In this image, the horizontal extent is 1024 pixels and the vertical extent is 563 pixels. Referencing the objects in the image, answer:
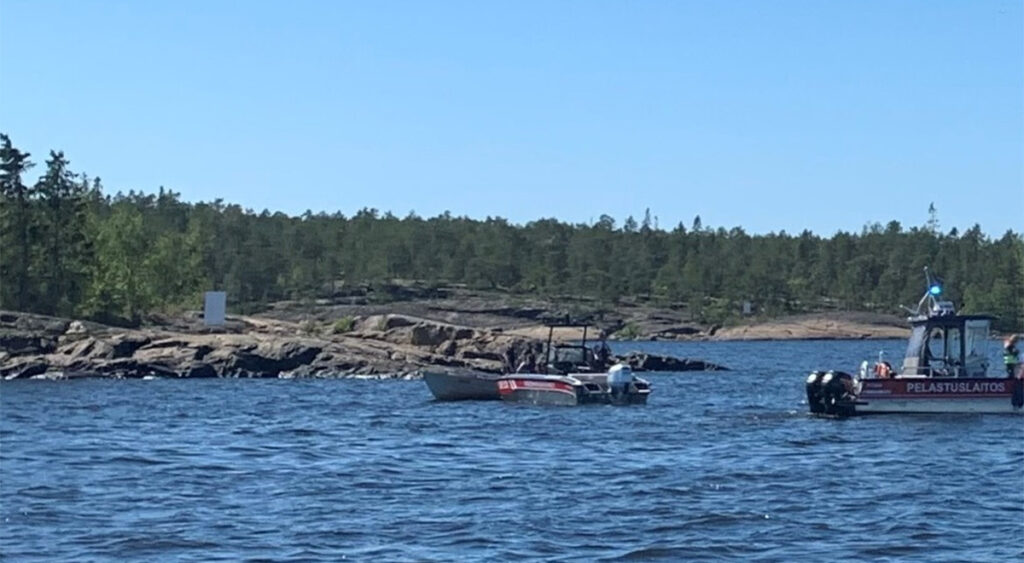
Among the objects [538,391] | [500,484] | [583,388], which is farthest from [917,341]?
[500,484]

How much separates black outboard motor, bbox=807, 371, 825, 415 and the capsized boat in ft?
0.09

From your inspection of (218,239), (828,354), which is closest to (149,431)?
(828,354)

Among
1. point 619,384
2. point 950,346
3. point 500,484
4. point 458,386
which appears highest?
point 950,346

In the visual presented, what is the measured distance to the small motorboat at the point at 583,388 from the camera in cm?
5791

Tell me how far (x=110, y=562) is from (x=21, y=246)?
66906 millimetres

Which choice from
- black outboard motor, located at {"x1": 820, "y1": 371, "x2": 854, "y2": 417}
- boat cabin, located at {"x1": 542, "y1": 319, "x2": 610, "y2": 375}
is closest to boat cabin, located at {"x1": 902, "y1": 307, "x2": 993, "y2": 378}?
black outboard motor, located at {"x1": 820, "y1": 371, "x2": 854, "y2": 417}

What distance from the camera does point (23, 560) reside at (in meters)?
23.5

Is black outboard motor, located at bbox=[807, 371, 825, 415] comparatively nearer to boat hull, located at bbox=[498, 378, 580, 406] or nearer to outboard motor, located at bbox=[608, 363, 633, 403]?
outboard motor, located at bbox=[608, 363, 633, 403]

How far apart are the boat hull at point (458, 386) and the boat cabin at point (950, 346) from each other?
1766 centimetres

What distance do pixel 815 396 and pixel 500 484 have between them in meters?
18.7

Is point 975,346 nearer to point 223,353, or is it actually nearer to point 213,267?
point 223,353

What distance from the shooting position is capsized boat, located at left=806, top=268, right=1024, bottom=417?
156 feet

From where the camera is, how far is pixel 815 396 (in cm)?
4941

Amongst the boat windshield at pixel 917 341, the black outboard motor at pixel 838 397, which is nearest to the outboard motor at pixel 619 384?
the black outboard motor at pixel 838 397
